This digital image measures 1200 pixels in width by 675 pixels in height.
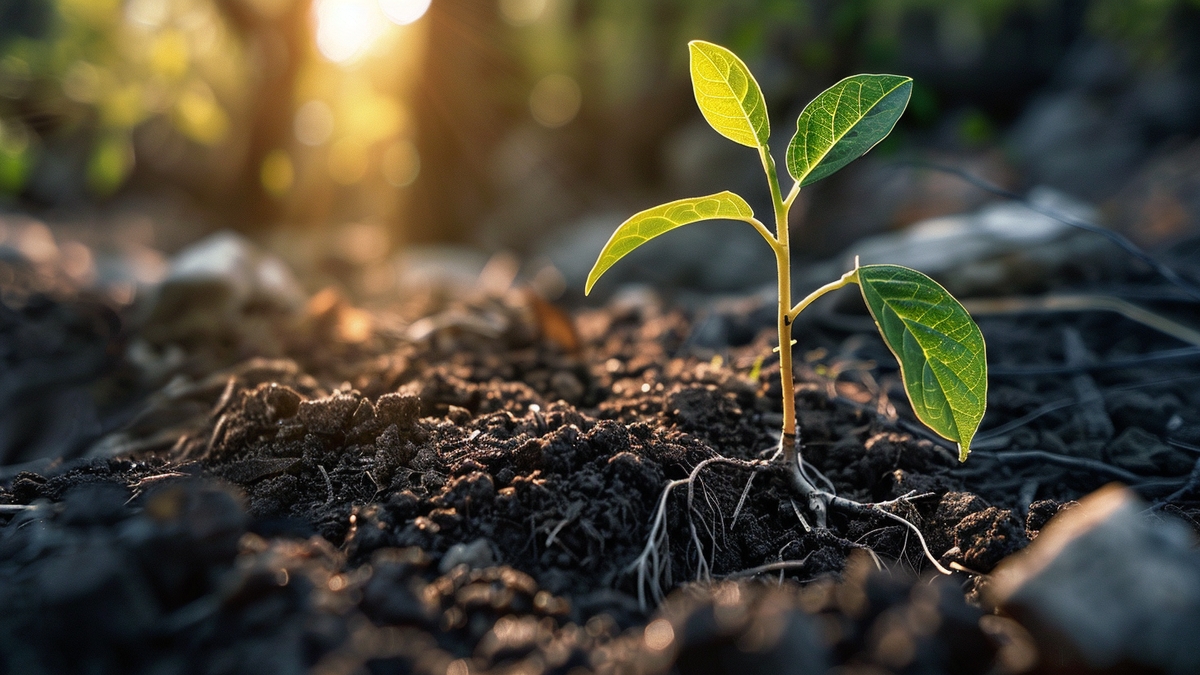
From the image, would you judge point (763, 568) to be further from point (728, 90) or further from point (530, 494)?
point (728, 90)

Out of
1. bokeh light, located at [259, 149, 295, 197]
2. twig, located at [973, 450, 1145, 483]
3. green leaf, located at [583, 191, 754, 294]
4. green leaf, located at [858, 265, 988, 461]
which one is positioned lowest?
twig, located at [973, 450, 1145, 483]

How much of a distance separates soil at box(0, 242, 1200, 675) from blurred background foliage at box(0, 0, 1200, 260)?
2.40 meters

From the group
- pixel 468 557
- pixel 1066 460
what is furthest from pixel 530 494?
pixel 1066 460

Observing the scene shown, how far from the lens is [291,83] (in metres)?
4.64

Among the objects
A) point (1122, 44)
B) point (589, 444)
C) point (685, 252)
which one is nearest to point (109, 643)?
point (589, 444)

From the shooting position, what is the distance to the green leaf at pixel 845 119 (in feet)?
3.64

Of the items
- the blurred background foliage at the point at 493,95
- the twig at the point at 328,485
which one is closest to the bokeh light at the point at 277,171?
the blurred background foliage at the point at 493,95

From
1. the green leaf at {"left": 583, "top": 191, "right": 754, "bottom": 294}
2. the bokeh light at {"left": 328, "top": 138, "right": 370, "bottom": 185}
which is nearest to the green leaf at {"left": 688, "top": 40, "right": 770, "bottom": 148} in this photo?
the green leaf at {"left": 583, "top": 191, "right": 754, "bottom": 294}

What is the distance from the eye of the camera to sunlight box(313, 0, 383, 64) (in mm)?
4254

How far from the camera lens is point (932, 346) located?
104 centimetres

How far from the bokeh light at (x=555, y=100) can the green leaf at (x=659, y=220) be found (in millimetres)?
4749

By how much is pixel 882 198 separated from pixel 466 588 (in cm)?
394

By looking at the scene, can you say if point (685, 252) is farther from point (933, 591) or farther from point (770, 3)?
point (933, 591)

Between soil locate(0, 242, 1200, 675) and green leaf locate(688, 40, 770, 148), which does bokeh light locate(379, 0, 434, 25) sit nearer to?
soil locate(0, 242, 1200, 675)
